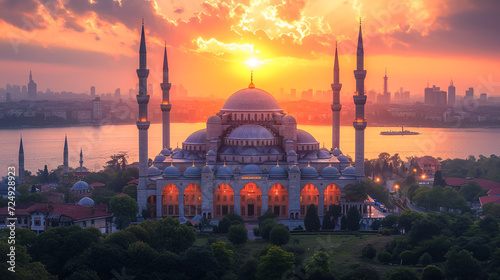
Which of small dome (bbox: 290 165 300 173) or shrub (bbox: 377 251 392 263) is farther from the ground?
small dome (bbox: 290 165 300 173)

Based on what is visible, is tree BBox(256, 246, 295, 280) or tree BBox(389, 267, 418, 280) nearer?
tree BBox(389, 267, 418, 280)

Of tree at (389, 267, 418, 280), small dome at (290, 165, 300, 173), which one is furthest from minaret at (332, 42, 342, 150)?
tree at (389, 267, 418, 280)

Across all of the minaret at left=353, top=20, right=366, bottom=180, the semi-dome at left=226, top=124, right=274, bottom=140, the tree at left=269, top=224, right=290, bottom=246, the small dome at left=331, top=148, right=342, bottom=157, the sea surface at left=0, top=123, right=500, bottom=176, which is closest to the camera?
the tree at left=269, top=224, right=290, bottom=246

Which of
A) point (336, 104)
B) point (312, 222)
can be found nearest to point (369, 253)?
point (312, 222)

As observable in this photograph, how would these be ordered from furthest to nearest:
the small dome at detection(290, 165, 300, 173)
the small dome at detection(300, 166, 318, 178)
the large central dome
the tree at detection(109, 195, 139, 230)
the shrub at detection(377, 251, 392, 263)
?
the large central dome → the small dome at detection(300, 166, 318, 178) → the small dome at detection(290, 165, 300, 173) → the tree at detection(109, 195, 139, 230) → the shrub at detection(377, 251, 392, 263)

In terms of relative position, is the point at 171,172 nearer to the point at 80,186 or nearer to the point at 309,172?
the point at 309,172

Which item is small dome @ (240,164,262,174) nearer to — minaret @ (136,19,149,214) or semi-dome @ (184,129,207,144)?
semi-dome @ (184,129,207,144)

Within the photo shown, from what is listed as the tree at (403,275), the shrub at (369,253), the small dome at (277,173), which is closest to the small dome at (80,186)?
the small dome at (277,173)

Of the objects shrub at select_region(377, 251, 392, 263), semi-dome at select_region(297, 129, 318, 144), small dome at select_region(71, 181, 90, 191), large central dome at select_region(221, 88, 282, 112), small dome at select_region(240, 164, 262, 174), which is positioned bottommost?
shrub at select_region(377, 251, 392, 263)
